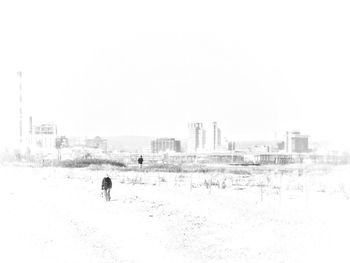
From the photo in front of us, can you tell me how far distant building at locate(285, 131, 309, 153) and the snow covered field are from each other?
520 feet

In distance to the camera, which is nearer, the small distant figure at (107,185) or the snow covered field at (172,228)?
the snow covered field at (172,228)

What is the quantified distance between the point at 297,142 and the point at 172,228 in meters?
173

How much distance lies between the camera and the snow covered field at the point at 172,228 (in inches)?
683

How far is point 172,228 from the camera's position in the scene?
69.3ft

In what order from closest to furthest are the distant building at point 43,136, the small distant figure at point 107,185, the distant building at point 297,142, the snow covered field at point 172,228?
the snow covered field at point 172,228 < the small distant figure at point 107,185 < the distant building at point 297,142 < the distant building at point 43,136

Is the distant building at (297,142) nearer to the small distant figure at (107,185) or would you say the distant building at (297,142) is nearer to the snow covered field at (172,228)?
the snow covered field at (172,228)

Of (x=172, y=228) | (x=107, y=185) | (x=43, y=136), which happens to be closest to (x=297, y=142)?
(x=43, y=136)

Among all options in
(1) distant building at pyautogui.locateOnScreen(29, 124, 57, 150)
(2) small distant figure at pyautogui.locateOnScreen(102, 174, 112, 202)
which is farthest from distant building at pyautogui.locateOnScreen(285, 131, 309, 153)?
(2) small distant figure at pyautogui.locateOnScreen(102, 174, 112, 202)

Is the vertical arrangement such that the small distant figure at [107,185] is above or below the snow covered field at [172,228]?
above

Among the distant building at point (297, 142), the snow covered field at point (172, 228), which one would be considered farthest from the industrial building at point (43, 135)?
the snow covered field at point (172, 228)

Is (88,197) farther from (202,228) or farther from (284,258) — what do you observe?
(284,258)

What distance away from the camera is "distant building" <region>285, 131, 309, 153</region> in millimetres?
185625

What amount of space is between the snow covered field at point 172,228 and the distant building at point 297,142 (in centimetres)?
15864

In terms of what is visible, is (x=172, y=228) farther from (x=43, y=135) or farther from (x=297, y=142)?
(x=43, y=135)
